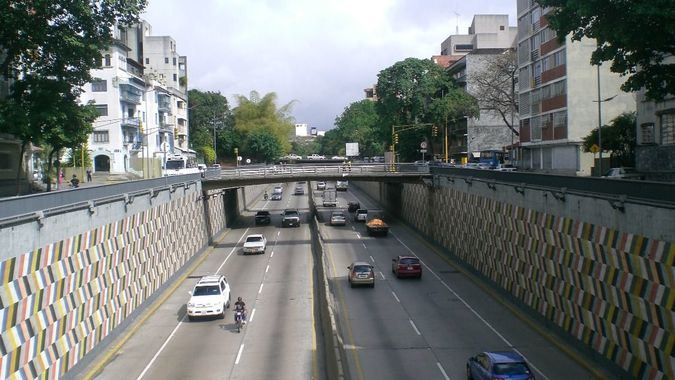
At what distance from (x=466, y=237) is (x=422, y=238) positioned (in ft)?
51.9

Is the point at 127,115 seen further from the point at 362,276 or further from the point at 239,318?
the point at 239,318

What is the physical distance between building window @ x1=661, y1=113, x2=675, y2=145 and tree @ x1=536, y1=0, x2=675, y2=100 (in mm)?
15534

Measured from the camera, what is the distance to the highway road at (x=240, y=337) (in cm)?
2559

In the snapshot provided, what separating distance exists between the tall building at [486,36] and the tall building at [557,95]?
51.9 meters

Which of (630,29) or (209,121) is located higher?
(209,121)

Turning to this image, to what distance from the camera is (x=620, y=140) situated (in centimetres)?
5412

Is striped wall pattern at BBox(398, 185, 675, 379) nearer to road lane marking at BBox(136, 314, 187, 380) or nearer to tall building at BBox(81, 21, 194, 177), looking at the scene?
road lane marking at BBox(136, 314, 187, 380)

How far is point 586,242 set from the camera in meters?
25.6

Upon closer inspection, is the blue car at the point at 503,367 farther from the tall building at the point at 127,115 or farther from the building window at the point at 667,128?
the tall building at the point at 127,115

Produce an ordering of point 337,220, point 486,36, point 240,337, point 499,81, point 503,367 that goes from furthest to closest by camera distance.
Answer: point 486,36
point 499,81
point 337,220
point 240,337
point 503,367

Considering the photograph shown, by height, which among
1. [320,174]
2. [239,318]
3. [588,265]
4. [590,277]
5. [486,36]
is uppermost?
[486,36]

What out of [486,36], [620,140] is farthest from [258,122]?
[620,140]

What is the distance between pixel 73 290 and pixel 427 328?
15668 mm

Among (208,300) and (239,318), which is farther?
(208,300)
